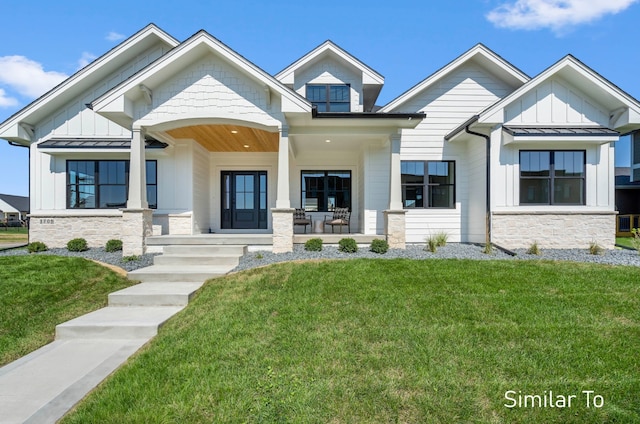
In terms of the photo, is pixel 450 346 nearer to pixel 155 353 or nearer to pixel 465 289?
pixel 465 289

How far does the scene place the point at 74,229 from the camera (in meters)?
11.0

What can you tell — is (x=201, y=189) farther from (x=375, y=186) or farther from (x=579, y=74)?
(x=579, y=74)

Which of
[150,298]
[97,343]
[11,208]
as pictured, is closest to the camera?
[97,343]

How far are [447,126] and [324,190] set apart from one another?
494 cm

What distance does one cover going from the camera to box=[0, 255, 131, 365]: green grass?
4.52 metres

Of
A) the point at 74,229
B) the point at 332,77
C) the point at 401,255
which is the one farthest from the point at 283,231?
the point at 74,229

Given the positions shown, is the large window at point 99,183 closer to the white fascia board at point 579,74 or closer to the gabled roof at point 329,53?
the gabled roof at point 329,53

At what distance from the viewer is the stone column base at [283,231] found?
8758 mm

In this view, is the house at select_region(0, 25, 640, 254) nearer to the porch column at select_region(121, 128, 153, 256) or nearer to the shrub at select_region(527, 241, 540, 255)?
the porch column at select_region(121, 128, 153, 256)

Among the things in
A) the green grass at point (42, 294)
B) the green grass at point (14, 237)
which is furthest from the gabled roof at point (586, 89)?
the green grass at point (14, 237)

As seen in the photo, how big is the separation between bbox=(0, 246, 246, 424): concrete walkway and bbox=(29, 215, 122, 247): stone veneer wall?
4494mm

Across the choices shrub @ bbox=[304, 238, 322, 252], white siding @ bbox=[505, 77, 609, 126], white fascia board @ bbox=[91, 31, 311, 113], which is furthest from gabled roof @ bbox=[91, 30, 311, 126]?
white siding @ bbox=[505, 77, 609, 126]

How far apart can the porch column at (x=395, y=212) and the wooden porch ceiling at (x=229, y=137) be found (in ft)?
11.6

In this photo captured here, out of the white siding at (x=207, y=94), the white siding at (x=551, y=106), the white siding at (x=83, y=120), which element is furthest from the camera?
the white siding at (x=83, y=120)
